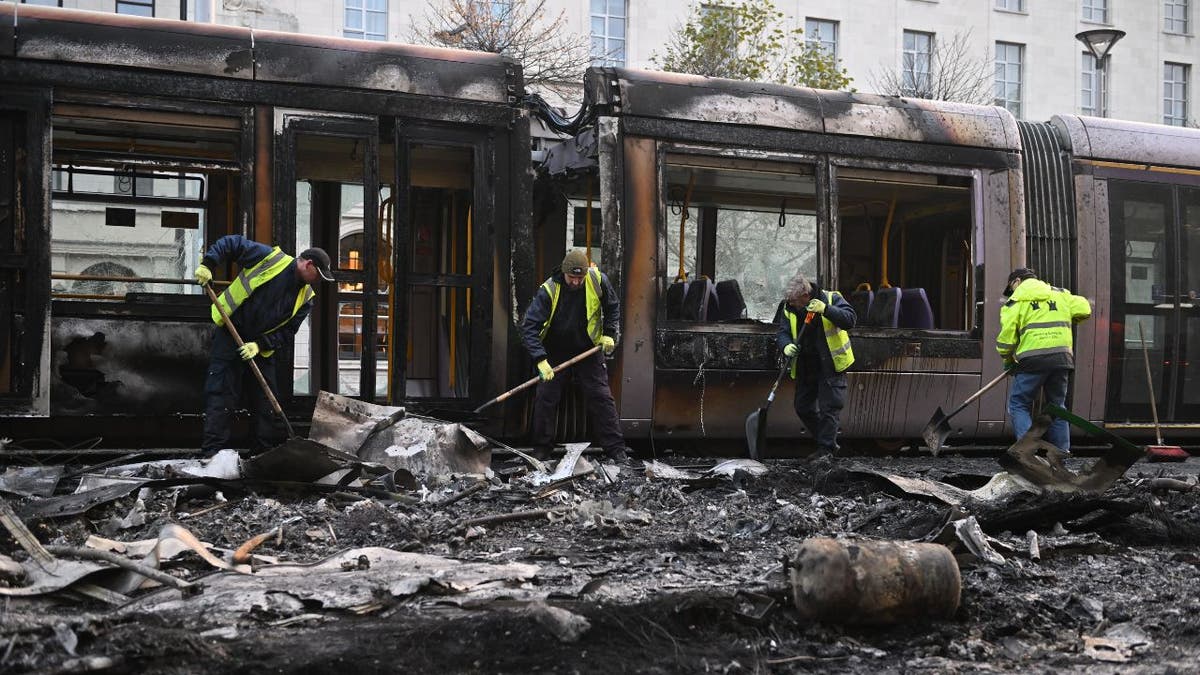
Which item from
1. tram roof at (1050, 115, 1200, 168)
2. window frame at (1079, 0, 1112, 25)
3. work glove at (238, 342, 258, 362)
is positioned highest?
window frame at (1079, 0, 1112, 25)

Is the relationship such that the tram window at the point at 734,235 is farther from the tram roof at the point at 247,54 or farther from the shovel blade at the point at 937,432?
the tram roof at the point at 247,54

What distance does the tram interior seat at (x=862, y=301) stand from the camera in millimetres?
9844

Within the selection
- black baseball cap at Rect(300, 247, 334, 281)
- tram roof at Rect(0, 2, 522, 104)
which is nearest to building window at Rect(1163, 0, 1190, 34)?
tram roof at Rect(0, 2, 522, 104)

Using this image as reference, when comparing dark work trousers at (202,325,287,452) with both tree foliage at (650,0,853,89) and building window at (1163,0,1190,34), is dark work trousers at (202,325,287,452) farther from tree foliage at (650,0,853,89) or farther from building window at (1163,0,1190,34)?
building window at (1163,0,1190,34)

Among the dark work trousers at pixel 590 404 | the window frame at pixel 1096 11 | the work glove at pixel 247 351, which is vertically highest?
the window frame at pixel 1096 11

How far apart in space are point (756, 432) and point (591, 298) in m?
1.57

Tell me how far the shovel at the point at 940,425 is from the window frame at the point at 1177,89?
84.4ft

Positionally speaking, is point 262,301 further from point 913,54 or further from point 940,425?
point 913,54

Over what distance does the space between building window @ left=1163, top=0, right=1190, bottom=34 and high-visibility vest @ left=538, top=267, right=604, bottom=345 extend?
2854 cm

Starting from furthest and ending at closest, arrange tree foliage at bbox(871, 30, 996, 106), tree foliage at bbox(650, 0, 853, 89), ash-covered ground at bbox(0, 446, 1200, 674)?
tree foliage at bbox(871, 30, 996, 106)
tree foliage at bbox(650, 0, 853, 89)
ash-covered ground at bbox(0, 446, 1200, 674)

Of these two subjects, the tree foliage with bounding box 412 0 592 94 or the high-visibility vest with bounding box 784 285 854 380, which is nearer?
the high-visibility vest with bounding box 784 285 854 380

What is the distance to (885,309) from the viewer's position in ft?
31.8

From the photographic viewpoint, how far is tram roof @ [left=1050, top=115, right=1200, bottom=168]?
9984 mm

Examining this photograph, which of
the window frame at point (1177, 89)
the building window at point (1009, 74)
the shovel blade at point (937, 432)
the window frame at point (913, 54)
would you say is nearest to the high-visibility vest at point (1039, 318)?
the shovel blade at point (937, 432)
